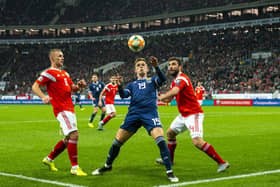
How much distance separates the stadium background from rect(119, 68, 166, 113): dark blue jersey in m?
21.7

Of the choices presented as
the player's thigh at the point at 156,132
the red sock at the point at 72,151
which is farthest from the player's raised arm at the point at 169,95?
the red sock at the point at 72,151

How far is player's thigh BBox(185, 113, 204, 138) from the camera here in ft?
26.4

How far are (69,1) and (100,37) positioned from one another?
1116 centimetres

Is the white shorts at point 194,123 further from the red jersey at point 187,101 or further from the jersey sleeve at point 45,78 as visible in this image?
the jersey sleeve at point 45,78

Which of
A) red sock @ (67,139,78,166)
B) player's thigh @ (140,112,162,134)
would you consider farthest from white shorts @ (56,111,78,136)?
player's thigh @ (140,112,162,134)

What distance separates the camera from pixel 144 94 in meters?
7.90

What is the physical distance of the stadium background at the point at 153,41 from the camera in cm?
4688

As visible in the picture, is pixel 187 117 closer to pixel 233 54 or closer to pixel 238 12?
pixel 233 54

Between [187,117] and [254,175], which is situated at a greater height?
[187,117]

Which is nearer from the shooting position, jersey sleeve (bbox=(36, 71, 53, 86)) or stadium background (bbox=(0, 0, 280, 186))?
jersey sleeve (bbox=(36, 71, 53, 86))

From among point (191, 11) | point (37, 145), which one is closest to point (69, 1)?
point (191, 11)

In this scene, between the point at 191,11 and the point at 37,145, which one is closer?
the point at 37,145

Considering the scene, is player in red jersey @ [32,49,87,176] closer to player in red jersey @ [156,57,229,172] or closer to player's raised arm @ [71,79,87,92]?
player's raised arm @ [71,79,87,92]

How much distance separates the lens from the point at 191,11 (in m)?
59.4
